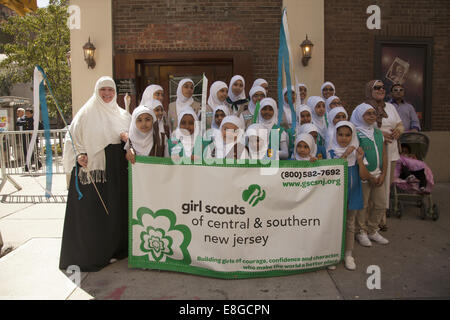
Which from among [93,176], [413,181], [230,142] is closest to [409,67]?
[413,181]

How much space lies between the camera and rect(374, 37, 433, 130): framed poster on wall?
25.1 ft

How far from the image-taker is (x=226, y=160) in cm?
332

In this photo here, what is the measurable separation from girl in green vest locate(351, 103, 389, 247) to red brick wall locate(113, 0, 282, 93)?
372cm

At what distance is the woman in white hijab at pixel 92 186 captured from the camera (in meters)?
3.67

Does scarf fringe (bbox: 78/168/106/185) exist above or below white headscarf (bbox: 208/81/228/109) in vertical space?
below

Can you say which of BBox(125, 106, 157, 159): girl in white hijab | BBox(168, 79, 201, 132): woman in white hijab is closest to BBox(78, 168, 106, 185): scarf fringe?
BBox(125, 106, 157, 159): girl in white hijab

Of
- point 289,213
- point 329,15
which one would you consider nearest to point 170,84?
point 329,15

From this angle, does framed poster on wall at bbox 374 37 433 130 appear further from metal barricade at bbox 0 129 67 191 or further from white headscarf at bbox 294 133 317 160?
metal barricade at bbox 0 129 67 191

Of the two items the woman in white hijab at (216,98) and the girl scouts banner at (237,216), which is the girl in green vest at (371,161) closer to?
the girl scouts banner at (237,216)

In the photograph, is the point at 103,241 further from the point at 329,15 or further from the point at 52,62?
the point at 52,62

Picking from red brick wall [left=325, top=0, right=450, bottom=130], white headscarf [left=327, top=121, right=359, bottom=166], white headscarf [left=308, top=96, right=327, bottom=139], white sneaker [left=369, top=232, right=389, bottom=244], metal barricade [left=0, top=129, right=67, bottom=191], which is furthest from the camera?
red brick wall [left=325, top=0, right=450, bottom=130]

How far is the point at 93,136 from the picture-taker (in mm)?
3684

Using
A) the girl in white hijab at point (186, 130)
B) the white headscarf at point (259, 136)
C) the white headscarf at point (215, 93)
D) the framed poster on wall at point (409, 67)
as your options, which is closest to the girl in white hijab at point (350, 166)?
the white headscarf at point (259, 136)

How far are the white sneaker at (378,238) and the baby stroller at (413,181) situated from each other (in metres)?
1.22
